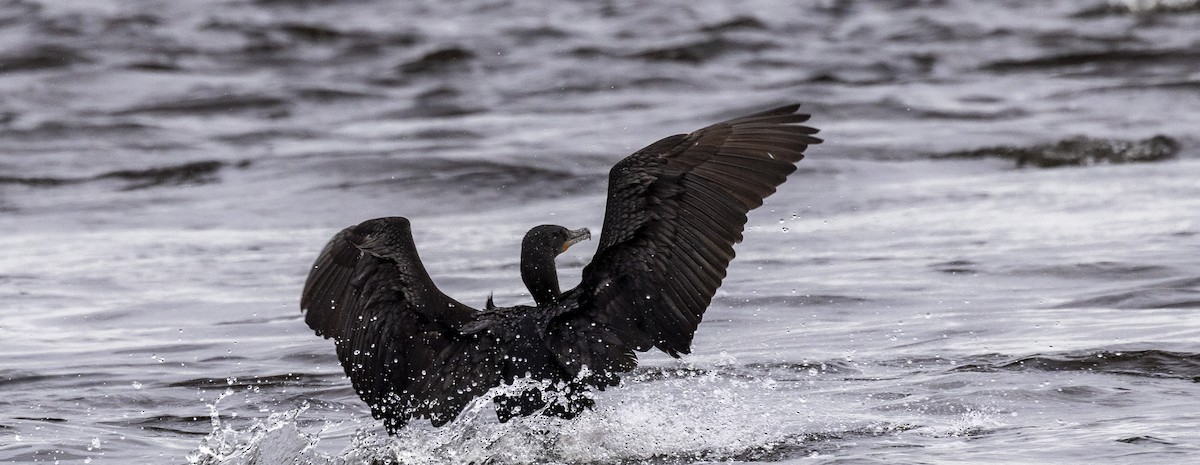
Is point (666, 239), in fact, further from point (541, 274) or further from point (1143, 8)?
point (1143, 8)

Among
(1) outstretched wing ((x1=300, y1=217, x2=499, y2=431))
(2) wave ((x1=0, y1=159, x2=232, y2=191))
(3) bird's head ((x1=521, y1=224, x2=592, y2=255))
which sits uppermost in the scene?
(3) bird's head ((x1=521, y1=224, x2=592, y2=255))

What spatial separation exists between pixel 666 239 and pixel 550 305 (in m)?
0.44

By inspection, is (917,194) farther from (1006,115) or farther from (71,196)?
(71,196)

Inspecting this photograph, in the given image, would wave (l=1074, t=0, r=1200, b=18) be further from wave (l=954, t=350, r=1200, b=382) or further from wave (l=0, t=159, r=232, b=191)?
wave (l=954, t=350, r=1200, b=382)

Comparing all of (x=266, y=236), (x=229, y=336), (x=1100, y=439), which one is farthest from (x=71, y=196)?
(x=1100, y=439)

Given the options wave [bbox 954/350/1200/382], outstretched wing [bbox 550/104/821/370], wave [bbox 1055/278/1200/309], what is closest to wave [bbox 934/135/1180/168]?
wave [bbox 1055/278/1200/309]

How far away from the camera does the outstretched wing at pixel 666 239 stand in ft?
19.0

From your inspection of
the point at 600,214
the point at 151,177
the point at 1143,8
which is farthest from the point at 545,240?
the point at 1143,8

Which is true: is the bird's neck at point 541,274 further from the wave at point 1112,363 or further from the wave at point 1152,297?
the wave at point 1152,297

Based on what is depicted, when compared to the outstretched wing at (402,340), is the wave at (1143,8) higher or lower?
lower

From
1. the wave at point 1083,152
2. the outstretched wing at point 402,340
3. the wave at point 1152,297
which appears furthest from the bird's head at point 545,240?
the wave at point 1083,152

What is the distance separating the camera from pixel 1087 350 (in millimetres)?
6949

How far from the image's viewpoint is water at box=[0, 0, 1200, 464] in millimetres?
6094

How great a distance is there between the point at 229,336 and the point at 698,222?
3.09m
